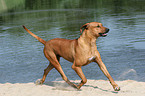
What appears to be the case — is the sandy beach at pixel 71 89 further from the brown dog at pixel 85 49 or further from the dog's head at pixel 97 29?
the dog's head at pixel 97 29

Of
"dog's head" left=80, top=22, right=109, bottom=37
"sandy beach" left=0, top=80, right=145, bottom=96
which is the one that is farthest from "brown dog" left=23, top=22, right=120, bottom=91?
"sandy beach" left=0, top=80, right=145, bottom=96

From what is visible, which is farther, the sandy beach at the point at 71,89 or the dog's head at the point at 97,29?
the sandy beach at the point at 71,89

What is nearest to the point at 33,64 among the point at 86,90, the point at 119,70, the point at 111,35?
the point at 119,70

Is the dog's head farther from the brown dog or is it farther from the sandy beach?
the sandy beach

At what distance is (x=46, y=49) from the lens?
882cm

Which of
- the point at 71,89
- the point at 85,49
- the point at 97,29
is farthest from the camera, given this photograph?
the point at 71,89

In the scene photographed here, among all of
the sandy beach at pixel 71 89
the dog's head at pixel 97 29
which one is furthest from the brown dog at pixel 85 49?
the sandy beach at pixel 71 89

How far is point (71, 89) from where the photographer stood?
27.4 ft

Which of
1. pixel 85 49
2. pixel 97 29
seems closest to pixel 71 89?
pixel 85 49

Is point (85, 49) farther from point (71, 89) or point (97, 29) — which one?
point (71, 89)

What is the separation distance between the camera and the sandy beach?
7789 mm

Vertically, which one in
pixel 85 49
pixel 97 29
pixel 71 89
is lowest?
pixel 71 89

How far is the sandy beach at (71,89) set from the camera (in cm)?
779

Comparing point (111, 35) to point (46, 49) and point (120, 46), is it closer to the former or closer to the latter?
point (120, 46)
